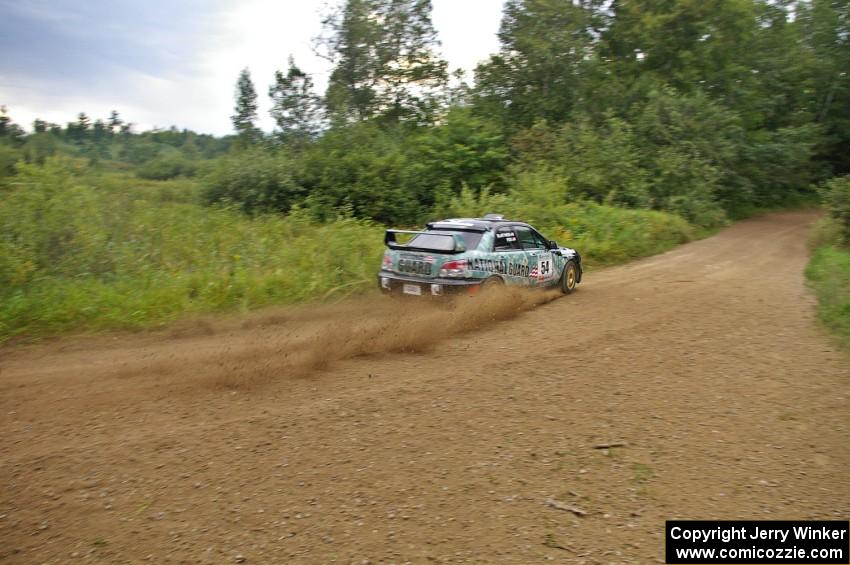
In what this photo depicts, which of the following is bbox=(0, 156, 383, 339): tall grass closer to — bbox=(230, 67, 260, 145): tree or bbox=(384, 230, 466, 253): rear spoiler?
bbox=(384, 230, 466, 253): rear spoiler

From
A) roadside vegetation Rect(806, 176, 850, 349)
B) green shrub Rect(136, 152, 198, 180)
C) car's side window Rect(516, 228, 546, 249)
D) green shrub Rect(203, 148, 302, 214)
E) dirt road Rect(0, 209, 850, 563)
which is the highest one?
green shrub Rect(136, 152, 198, 180)

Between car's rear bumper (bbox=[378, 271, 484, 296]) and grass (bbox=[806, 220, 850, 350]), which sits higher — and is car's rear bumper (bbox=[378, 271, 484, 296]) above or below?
above

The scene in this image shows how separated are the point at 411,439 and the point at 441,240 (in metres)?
5.28

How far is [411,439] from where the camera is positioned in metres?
4.91

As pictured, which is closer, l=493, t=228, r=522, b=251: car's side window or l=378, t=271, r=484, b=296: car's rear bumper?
l=378, t=271, r=484, b=296: car's rear bumper

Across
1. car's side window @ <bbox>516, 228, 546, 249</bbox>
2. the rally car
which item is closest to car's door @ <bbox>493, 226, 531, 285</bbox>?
the rally car

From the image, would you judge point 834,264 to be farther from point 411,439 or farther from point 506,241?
point 411,439

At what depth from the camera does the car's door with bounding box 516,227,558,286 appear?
11.0m

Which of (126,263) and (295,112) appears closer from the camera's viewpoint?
(126,263)

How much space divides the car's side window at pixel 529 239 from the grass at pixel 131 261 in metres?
3.02

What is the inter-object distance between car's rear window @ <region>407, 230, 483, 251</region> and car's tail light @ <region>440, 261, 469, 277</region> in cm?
27

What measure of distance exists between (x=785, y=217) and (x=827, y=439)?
3085 centimetres

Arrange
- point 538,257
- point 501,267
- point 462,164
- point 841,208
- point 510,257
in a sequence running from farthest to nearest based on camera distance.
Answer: point 462,164 < point 841,208 < point 538,257 < point 510,257 < point 501,267

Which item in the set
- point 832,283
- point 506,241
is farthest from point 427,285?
point 832,283
